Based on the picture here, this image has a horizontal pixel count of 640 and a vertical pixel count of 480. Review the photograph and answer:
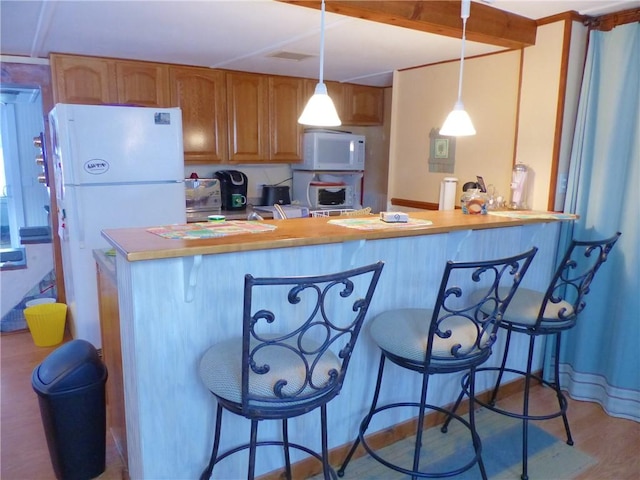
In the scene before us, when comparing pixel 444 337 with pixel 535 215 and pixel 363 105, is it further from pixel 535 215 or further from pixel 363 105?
pixel 363 105

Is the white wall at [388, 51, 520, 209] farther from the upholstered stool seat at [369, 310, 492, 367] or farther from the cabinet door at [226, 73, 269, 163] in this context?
the upholstered stool seat at [369, 310, 492, 367]

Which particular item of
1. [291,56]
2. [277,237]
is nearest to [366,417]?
[277,237]

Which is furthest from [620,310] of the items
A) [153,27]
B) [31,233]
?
[31,233]

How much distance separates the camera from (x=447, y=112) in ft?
11.4

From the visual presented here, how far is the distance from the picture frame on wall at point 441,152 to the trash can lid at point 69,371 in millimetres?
2664

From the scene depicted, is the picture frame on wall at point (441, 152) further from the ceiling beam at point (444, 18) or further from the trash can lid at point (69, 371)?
the trash can lid at point (69, 371)

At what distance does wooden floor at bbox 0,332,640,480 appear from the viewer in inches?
81.0

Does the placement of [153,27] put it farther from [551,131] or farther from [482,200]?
[551,131]

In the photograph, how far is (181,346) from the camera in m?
1.61

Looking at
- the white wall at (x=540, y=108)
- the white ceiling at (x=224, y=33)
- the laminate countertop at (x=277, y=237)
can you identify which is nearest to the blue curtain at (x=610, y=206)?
the white wall at (x=540, y=108)

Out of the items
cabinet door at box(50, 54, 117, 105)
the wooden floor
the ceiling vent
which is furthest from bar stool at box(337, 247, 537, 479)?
cabinet door at box(50, 54, 117, 105)

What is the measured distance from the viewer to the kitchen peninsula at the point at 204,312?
5.00 feet

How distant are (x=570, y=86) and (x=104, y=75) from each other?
3111mm

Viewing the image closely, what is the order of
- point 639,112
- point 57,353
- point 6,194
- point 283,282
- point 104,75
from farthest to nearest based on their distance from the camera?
point 6,194 < point 104,75 < point 639,112 < point 57,353 < point 283,282
